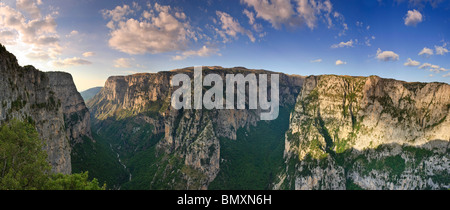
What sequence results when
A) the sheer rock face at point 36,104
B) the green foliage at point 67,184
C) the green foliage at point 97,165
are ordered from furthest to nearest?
1. the green foliage at point 97,165
2. the sheer rock face at point 36,104
3. the green foliage at point 67,184

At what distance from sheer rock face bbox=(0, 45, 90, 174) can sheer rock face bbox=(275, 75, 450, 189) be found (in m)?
138

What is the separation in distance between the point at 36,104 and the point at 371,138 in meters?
195

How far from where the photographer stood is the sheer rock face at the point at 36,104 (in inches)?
2073

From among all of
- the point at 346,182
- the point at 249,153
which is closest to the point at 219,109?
the point at 249,153

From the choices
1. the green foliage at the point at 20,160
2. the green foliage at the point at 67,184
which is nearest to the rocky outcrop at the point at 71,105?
the green foliage at the point at 20,160

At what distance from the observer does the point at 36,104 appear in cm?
7650

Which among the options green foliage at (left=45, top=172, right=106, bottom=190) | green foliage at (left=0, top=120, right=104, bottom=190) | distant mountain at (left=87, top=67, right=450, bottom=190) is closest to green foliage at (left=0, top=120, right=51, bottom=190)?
green foliage at (left=0, top=120, right=104, bottom=190)

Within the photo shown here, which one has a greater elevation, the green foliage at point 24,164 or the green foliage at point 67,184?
the green foliage at point 24,164

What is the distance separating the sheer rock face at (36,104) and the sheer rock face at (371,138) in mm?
138022

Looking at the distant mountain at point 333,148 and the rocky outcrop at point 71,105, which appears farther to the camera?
the rocky outcrop at point 71,105

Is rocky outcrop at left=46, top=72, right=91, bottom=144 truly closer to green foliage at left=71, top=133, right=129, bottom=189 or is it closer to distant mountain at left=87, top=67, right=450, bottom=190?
green foliage at left=71, top=133, right=129, bottom=189

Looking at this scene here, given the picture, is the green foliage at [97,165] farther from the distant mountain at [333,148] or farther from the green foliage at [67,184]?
the green foliage at [67,184]

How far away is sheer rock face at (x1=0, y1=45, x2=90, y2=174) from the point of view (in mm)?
52647
